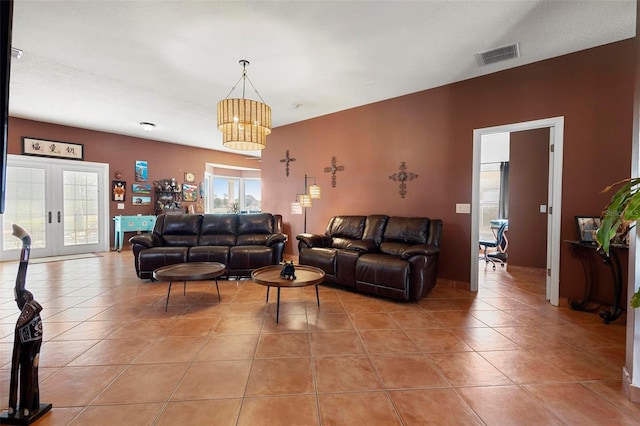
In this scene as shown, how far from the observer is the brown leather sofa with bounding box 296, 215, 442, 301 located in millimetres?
3221

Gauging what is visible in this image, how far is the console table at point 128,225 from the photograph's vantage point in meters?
6.59

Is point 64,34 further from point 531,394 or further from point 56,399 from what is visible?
point 531,394

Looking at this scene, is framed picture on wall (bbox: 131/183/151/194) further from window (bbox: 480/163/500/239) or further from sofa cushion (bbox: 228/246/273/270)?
window (bbox: 480/163/500/239)

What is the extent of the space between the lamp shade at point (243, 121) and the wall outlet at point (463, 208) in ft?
9.19

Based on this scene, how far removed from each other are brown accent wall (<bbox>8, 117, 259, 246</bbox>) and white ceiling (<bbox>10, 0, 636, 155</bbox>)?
144cm

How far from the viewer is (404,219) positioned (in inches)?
158

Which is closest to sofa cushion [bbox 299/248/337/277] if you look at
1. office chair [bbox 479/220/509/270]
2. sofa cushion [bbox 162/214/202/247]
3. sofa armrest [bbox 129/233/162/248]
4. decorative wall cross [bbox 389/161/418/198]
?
decorative wall cross [bbox 389/161/418/198]

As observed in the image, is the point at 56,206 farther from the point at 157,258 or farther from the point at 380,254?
the point at 380,254

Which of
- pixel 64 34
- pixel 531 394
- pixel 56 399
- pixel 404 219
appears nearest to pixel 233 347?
pixel 56 399

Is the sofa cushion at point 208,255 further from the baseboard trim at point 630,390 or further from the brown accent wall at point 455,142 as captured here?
the baseboard trim at point 630,390

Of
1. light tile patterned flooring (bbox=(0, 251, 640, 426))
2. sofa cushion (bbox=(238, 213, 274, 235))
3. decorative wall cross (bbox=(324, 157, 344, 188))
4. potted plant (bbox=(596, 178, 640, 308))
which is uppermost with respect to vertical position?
decorative wall cross (bbox=(324, 157, 344, 188))

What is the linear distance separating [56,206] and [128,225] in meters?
1.36

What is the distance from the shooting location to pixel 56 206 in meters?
6.01

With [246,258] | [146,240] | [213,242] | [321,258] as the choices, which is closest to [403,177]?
[321,258]
